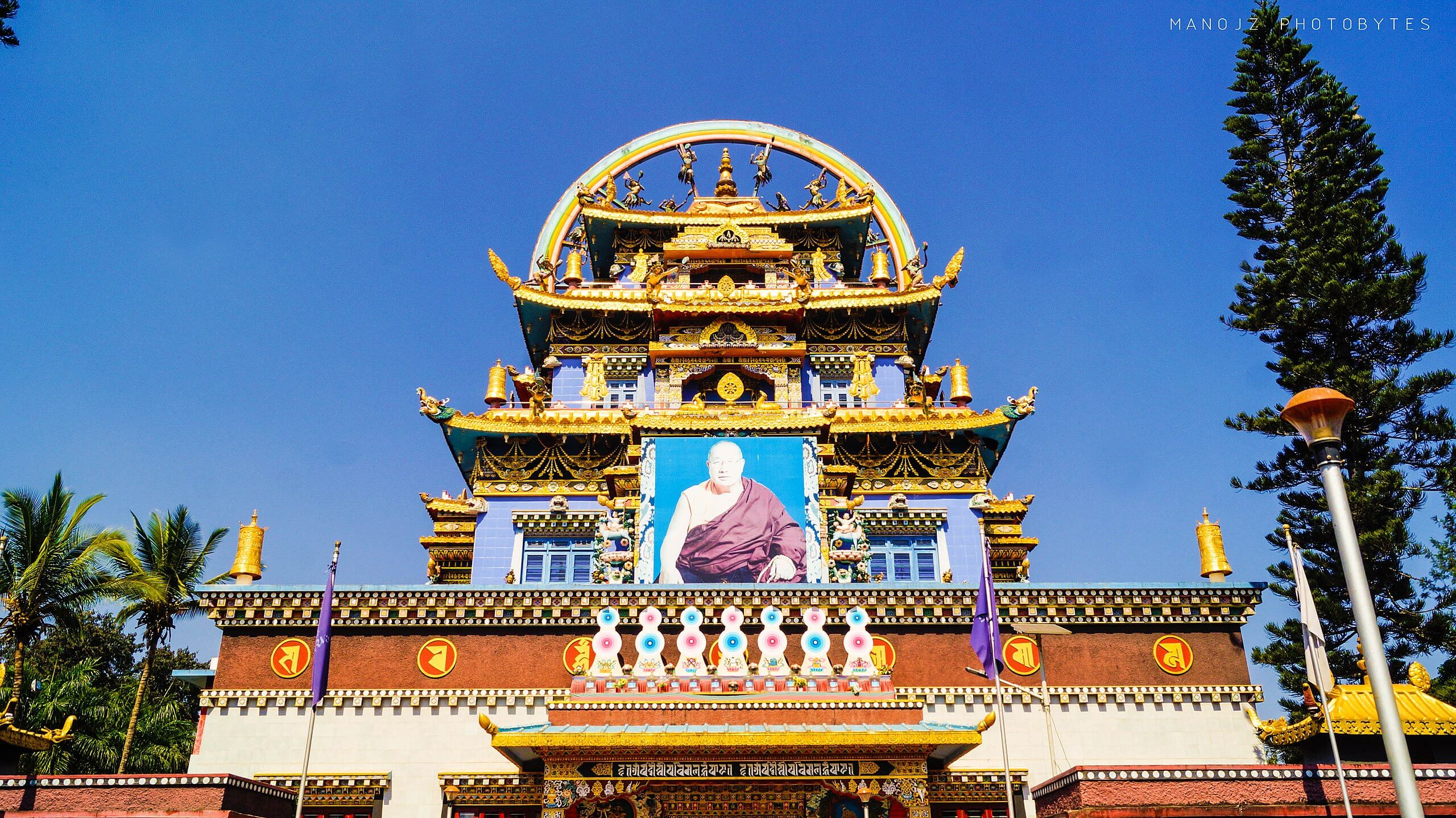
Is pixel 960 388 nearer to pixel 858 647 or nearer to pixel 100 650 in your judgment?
pixel 858 647

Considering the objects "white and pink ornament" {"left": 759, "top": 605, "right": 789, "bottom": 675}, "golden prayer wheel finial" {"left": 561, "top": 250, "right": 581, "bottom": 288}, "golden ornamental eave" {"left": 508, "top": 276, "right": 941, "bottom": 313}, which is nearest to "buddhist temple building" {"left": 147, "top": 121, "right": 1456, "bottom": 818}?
"white and pink ornament" {"left": 759, "top": 605, "right": 789, "bottom": 675}

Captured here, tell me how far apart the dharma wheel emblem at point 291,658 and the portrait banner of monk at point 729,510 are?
8049 millimetres

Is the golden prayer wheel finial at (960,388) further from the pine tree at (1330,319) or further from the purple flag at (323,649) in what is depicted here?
the purple flag at (323,649)

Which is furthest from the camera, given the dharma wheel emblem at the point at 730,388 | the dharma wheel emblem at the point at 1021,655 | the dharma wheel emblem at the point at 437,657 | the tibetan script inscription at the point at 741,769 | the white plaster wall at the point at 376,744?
the dharma wheel emblem at the point at 730,388

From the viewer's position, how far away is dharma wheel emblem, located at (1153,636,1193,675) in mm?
20297

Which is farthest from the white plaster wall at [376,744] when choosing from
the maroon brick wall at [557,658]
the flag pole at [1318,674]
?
the flag pole at [1318,674]

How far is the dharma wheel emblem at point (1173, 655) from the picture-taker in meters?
20.3

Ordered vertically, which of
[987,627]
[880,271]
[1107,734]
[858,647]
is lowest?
[1107,734]

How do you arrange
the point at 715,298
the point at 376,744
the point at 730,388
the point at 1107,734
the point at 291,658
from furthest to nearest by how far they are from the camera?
the point at 715,298
the point at 730,388
the point at 291,658
the point at 1107,734
the point at 376,744

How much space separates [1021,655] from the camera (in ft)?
67.8

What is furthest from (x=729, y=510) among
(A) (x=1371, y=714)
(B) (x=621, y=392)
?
(A) (x=1371, y=714)

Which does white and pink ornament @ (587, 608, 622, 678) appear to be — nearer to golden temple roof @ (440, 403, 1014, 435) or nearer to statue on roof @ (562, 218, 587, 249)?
golden temple roof @ (440, 403, 1014, 435)

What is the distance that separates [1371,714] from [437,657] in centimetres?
1639

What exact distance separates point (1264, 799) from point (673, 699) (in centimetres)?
916
